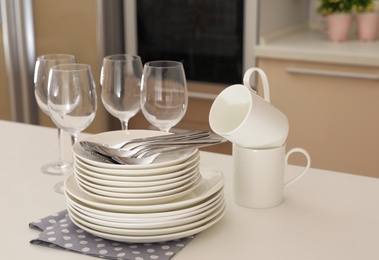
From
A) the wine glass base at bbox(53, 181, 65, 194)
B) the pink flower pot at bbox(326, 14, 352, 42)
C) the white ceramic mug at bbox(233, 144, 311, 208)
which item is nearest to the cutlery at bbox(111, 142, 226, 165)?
the white ceramic mug at bbox(233, 144, 311, 208)

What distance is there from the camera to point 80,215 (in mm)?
1051

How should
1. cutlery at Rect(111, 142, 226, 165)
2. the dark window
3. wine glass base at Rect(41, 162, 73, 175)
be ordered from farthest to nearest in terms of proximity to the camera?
the dark window, wine glass base at Rect(41, 162, 73, 175), cutlery at Rect(111, 142, 226, 165)

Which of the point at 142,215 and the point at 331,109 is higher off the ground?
the point at 142,215

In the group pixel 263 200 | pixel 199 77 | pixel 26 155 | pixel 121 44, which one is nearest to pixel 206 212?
pixel 263 200

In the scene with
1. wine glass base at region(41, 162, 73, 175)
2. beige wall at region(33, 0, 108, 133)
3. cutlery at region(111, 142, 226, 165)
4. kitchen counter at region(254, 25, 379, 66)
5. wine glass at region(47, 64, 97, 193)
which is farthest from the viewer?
beige wall at region(33, 0, 108, 133)

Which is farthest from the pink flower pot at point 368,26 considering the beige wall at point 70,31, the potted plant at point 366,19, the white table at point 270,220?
the white table at point 270,220

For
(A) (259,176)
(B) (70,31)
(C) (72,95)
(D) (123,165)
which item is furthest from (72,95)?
(B) (70,31)

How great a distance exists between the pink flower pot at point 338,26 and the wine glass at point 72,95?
1.71 metres

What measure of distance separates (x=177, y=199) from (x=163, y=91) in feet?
0.81

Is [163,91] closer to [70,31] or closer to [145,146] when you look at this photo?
[145,146]

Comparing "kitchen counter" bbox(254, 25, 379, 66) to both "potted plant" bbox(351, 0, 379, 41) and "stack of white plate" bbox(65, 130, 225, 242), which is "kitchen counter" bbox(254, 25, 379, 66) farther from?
"stack of white plate" bbox(65, 130, 225, 242)

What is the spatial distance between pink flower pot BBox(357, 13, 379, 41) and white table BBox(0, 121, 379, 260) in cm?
153

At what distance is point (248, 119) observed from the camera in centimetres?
109

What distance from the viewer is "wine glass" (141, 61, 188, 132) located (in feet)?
4.04
